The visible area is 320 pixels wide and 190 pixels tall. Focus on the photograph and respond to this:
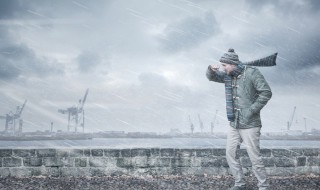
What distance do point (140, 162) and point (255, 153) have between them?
2.47 meters

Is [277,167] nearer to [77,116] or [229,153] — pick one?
[229,153]

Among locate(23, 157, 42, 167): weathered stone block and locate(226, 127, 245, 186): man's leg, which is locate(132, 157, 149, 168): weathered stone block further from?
locate(226, 127, 245, 186): man's leg

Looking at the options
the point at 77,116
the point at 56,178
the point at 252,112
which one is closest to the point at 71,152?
the point at 56,178

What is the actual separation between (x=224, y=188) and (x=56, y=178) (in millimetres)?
2976

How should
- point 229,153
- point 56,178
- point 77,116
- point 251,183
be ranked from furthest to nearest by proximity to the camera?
point 77,116 → point 56,178 → point 251,183 → point 229,153

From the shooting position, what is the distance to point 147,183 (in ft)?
16.3

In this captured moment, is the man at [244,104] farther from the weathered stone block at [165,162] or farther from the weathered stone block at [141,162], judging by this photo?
the weathered stone block at [141,162]

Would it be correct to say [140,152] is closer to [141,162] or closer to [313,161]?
[141,162]

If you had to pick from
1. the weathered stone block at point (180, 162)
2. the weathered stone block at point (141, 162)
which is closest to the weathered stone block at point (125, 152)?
the weathered stone block at point (141, 162)

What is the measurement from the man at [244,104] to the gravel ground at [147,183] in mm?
713

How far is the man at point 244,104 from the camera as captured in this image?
3811 millimetres

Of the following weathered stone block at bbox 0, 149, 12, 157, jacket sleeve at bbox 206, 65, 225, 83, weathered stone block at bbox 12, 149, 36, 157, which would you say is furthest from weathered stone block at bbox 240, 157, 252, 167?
weathered stone block at bbox 0, 149, 12, 157

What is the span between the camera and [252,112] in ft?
12.5

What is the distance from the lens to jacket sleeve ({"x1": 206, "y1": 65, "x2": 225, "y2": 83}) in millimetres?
4262
